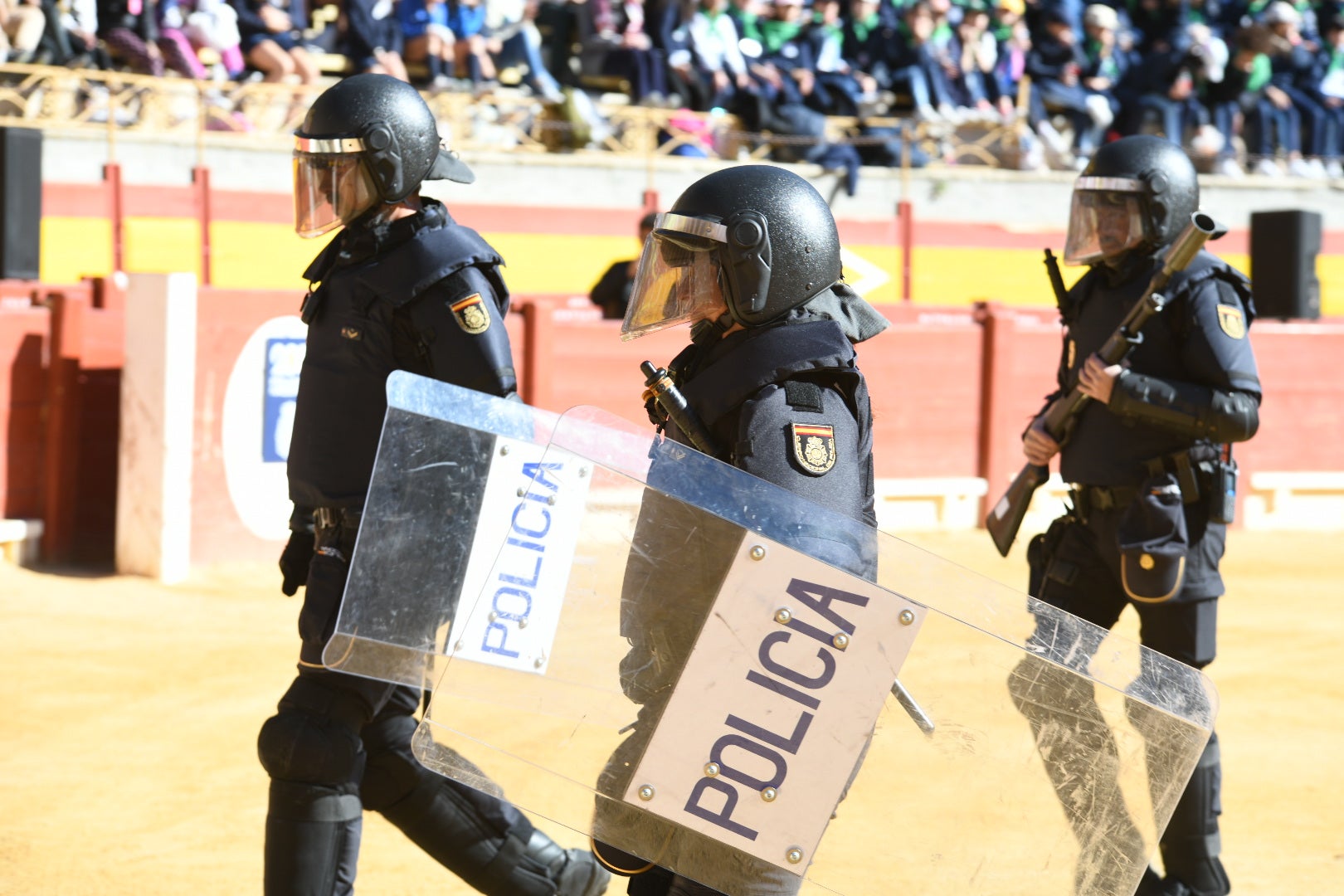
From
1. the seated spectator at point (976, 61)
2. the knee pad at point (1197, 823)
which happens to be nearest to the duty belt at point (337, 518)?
the knee pad at point (1197, 823)

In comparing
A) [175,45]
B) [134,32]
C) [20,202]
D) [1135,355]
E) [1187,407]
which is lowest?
[1187,407]

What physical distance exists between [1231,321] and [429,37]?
10.5 m

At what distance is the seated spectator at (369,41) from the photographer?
13.1 m

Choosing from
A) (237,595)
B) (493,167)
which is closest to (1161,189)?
(237,595)

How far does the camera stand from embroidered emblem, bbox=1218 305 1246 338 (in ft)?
12.8

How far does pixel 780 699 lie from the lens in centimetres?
215

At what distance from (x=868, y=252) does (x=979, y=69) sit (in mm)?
3035

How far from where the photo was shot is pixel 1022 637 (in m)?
2.14

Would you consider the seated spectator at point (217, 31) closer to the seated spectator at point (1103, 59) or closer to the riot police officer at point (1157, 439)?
the seated spectator at point (1103, 59)

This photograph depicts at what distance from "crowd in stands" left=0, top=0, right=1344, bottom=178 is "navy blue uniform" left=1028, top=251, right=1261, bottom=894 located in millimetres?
9775

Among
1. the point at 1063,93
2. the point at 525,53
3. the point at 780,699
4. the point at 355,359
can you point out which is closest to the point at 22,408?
the point at 355,359

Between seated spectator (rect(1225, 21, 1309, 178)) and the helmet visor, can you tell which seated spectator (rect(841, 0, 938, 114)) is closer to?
seated spectator (rect(1225, 21, 1309, 178))

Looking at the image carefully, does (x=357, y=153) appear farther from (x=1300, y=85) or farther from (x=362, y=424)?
(x=1300, y=85)

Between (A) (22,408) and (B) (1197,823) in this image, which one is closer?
(B) (1197,823)
